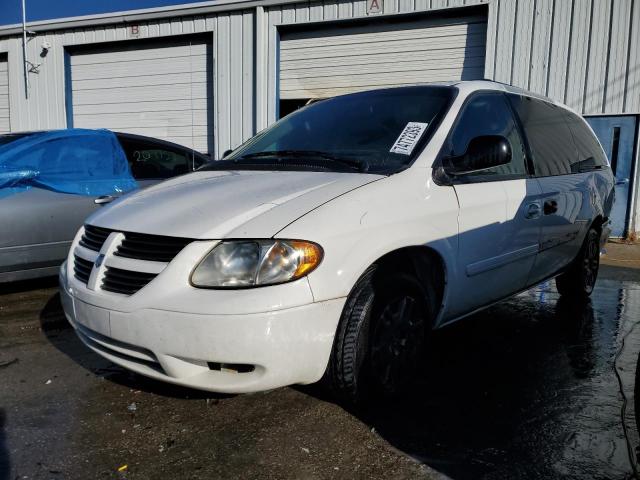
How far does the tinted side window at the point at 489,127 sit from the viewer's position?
2980 mm

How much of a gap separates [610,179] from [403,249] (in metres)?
3.27

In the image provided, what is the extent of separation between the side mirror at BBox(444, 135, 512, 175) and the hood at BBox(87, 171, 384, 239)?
555 mm

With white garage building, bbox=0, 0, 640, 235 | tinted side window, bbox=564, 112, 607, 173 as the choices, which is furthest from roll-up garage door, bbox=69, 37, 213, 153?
tinted side window, bbox=564, 112, 607, 173

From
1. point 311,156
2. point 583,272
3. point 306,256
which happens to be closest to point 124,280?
point 306,256

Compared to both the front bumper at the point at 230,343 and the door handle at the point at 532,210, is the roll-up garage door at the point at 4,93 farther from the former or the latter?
the door handle at the point at 532,210

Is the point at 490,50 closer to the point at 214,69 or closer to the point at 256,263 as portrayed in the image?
the point at 214,69

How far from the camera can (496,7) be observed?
888 cm

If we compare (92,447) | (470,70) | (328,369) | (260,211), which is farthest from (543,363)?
(470,70)

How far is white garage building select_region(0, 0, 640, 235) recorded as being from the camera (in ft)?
28.1

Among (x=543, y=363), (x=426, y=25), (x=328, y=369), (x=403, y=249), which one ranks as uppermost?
(x=426, y=25)

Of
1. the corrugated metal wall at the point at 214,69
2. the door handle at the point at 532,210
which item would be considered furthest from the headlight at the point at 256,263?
the corrugated metal wall at the point at 214,69

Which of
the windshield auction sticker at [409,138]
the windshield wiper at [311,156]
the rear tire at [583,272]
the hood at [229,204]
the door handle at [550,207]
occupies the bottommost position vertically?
the rear tire at [583,272]

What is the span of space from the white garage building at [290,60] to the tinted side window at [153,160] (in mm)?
5320

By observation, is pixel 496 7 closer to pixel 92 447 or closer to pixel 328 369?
pixel 328 369
